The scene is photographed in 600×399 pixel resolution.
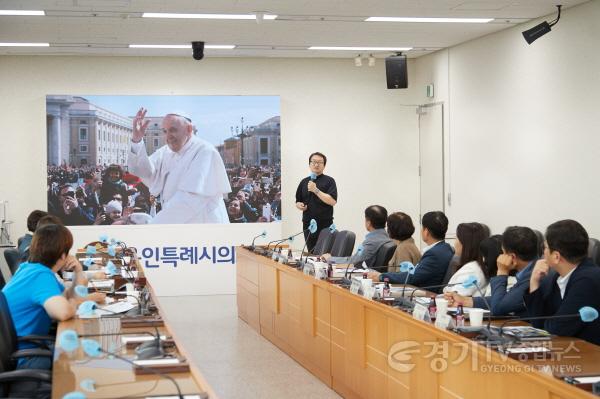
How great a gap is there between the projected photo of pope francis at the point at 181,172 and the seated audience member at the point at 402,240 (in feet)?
14.1

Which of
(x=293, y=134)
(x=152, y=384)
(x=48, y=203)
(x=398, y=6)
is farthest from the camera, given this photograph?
(x=293, y=134)

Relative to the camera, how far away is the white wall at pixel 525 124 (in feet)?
24.5

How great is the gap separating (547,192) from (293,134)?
397 centimetres

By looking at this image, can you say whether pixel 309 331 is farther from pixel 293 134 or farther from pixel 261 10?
pixel 293 134

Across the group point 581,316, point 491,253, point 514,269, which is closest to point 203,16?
point 491,253

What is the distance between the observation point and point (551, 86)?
7.97 m

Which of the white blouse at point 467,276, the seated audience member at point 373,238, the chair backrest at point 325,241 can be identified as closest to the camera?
the white blouse at point 467,276

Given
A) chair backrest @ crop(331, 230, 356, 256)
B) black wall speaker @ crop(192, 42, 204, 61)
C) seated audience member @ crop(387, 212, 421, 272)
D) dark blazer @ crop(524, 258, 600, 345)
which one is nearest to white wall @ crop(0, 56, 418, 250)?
black wall speaker @ crop(192, 42, 204, 61)

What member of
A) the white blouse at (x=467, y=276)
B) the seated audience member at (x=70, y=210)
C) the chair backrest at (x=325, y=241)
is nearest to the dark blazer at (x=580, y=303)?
the white blouse at (x=467, y=276)

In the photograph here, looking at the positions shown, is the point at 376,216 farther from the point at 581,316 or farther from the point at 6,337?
the point at 581,316

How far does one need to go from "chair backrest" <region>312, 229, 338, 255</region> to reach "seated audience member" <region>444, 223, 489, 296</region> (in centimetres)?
322

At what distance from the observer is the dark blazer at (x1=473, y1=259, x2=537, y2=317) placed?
4.24 meters

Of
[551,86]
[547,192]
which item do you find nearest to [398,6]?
[551,86]

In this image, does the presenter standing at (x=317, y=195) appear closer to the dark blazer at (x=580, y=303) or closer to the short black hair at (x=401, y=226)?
the short black hair at (x=401, y=226)
